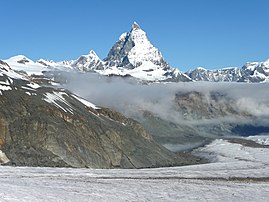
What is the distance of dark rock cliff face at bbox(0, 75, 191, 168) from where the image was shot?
10744cm

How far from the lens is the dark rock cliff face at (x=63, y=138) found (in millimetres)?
107438

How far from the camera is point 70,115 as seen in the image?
138 m

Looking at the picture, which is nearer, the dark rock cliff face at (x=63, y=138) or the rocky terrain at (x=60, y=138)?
the rocky terrain at (x=60, y=138)

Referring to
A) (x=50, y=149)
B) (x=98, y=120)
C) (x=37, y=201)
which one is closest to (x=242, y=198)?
(x=37, y=201)

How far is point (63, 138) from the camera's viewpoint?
116938 millimetres

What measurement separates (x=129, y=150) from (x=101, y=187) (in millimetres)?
95880

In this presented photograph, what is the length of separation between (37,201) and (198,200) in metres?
13.9

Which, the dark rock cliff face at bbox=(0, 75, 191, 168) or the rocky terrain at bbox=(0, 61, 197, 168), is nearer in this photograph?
the rocky terrain at bbox=(0, 61, 197, 168)

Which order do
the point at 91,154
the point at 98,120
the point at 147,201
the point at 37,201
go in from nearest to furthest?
the point at 37,201
the point at 147,201
the point at 91,154
the point at 98,120

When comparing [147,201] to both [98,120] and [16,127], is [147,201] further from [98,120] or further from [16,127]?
[98,120]

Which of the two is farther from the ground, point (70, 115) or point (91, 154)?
point (70, 115)

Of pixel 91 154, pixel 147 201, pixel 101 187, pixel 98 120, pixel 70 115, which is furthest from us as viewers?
pixel 98 120

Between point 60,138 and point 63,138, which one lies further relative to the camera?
point 63,138

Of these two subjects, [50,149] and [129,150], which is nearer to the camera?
[50,149]
